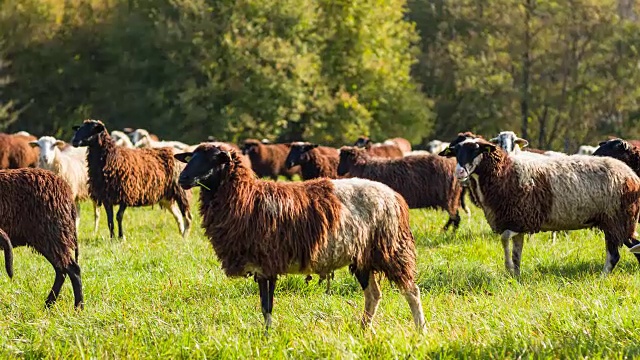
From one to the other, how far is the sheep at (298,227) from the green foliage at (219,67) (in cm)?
2936

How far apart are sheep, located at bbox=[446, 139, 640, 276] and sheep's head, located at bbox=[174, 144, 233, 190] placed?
135 inches

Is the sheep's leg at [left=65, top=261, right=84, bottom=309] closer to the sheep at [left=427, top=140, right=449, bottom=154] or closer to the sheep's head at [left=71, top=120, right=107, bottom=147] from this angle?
the sheep's head at [left=71, top=120, right=107, bottom=147]

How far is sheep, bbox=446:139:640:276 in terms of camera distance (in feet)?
31.3

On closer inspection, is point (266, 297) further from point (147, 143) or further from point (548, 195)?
point (147, 143)

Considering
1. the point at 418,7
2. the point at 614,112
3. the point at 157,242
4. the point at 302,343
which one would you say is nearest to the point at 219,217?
the point at 302,343

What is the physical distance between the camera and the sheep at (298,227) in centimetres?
675

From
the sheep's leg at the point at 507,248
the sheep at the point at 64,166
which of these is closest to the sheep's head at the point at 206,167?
the sheep's leg at the point at 507,248

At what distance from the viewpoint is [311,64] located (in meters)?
39.2

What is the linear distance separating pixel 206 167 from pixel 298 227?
87cm

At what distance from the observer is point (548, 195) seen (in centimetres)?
959

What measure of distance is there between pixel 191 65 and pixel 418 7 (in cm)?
1795

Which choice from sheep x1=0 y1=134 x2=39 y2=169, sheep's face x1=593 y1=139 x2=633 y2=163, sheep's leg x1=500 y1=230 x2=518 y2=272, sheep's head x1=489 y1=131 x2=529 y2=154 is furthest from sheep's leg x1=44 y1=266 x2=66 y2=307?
sheep x1=0 y1=134 x2=39 y2=169

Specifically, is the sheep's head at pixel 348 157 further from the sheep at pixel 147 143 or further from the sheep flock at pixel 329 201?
the sheep at pixel 147 143

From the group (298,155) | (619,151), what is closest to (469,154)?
(619,151)
